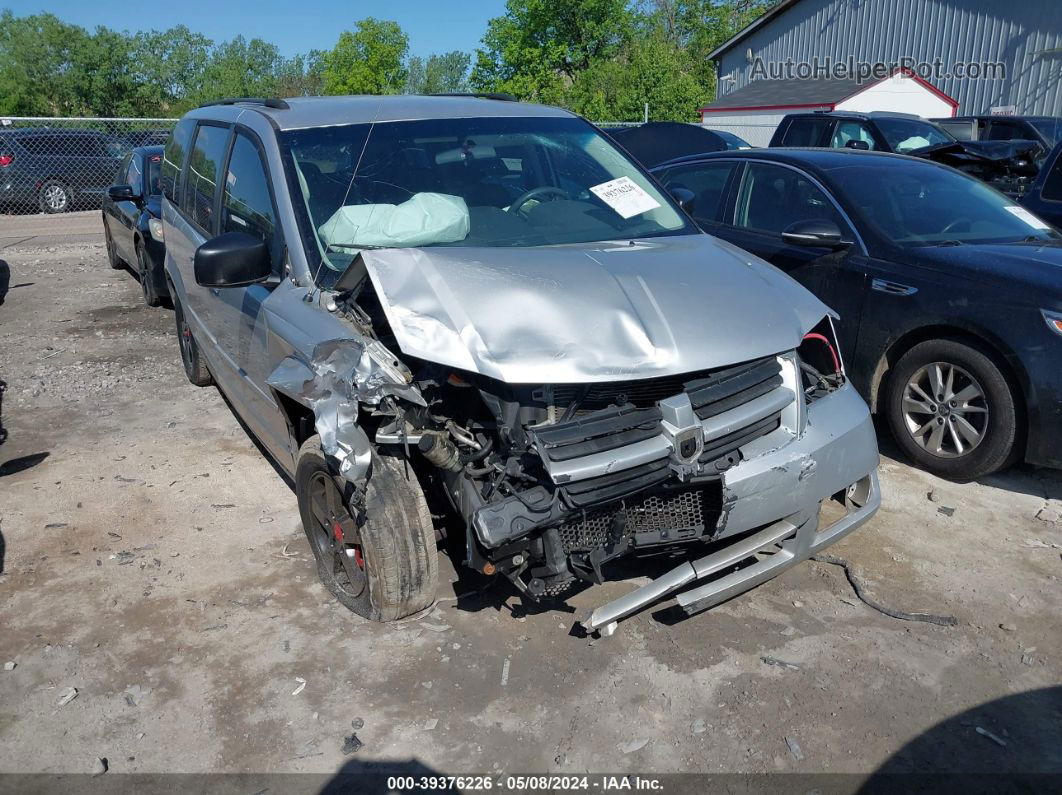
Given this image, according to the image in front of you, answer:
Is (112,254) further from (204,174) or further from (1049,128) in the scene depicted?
(1049,128)

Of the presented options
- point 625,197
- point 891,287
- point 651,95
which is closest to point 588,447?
point 625,197

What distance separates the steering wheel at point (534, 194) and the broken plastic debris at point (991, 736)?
109 inches

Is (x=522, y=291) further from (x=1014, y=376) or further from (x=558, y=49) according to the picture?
(x=558, y=49)

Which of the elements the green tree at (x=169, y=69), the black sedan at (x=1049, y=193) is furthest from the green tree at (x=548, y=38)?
the black sedan at (x=1049, y=193)

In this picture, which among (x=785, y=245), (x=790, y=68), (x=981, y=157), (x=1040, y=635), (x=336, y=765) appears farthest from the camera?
(x=790, y=68)

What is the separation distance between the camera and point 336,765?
287 centimetres

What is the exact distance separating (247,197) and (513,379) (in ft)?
7.12

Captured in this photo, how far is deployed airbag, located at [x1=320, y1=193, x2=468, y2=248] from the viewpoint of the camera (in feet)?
12.4

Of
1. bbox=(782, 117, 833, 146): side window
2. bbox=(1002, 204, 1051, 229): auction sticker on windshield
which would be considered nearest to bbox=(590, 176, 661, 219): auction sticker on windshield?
bbox=(1002, 204, 1051, 229): auction sticker on windshield

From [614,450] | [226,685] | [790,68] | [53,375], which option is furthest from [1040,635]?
[790,68]

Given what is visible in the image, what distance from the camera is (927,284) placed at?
16.1 feet

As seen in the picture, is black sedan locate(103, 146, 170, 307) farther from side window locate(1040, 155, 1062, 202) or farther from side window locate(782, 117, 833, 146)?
side window locate(782, 117, 833, 146)

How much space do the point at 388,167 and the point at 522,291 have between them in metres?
1.25

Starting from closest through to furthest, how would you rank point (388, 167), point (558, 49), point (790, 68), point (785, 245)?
point (388, 167), point (785, 245), point (790, 68), point (558, 49)
